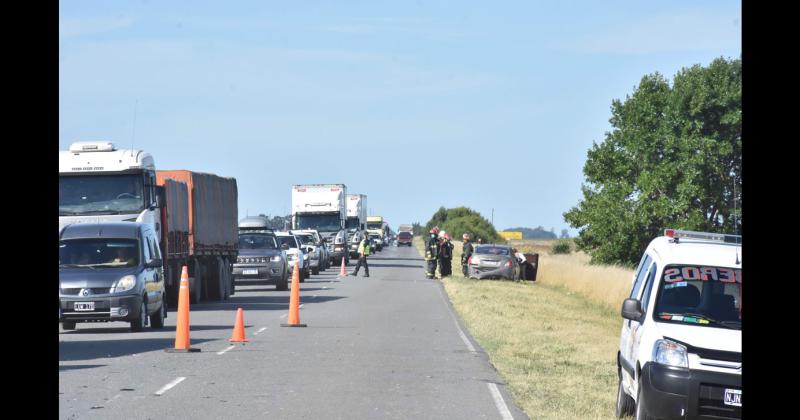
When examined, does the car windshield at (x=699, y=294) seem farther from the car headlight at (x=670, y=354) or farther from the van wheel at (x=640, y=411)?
the van wheel at (x=640, y=411)

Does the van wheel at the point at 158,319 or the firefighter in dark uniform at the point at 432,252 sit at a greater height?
the firefighter in dark uniform at the point at 432,252

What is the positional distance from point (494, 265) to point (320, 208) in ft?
50.8

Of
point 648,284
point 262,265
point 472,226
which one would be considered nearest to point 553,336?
point 648,284

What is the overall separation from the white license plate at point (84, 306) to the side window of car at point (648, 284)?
39.4 ft

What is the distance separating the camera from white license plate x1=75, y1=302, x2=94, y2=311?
22.3m

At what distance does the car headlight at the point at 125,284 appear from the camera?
890 inches

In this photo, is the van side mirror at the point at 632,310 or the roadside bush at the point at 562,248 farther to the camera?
the roadside bush at the point at 562,248

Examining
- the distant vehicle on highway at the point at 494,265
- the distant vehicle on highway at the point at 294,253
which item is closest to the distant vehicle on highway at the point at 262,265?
the distant vehicle on highway at the point at 294,253

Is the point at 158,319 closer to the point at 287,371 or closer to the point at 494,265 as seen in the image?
the point at 287,371
